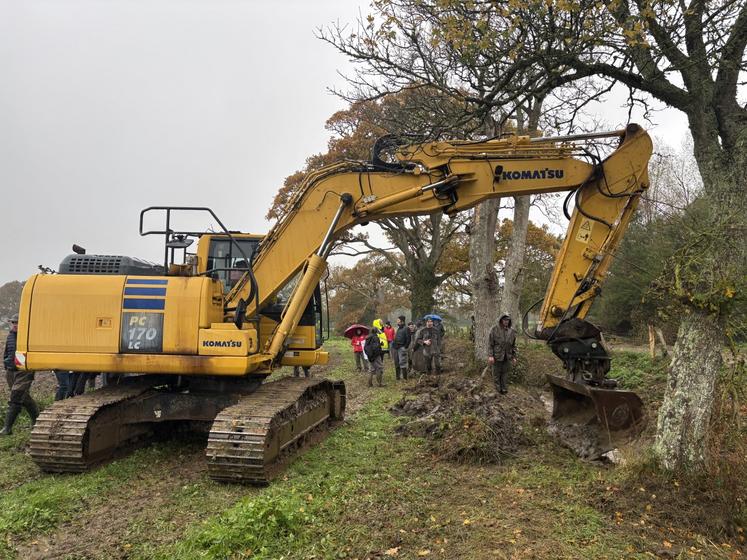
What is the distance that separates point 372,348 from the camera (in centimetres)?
1322

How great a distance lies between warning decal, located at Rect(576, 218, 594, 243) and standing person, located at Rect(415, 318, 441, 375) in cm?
752

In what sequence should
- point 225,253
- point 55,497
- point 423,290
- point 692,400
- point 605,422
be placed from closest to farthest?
point 692,400
point 55,497
point 605,422
point 225,253
point 423,290

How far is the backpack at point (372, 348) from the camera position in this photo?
13211 millimetres

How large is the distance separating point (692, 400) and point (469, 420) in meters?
2.60

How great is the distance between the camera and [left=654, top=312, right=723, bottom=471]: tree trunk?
492 cm

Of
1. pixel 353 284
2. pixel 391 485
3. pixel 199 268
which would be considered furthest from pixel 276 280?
pixel 353 284

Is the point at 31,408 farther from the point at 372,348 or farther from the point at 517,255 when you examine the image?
the point at 517,255

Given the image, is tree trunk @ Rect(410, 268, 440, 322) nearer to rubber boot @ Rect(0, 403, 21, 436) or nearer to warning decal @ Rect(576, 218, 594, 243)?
warning decal @ Rect(576, 218, 594, 243)

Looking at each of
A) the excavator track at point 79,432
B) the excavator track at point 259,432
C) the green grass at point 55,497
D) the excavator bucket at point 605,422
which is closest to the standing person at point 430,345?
the excavator track at point 259,432

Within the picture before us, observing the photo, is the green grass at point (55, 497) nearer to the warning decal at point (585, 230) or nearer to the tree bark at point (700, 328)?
the tree bark at point (700, 328)

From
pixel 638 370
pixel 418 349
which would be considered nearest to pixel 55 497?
pixel 418 349

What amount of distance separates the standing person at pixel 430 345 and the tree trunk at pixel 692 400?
9122mm

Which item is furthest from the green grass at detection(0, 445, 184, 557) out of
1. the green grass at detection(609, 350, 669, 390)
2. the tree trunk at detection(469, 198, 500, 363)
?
the green grass at detection(609, 350, 669, 390)

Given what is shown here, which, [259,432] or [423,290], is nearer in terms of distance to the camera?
[259,432]
